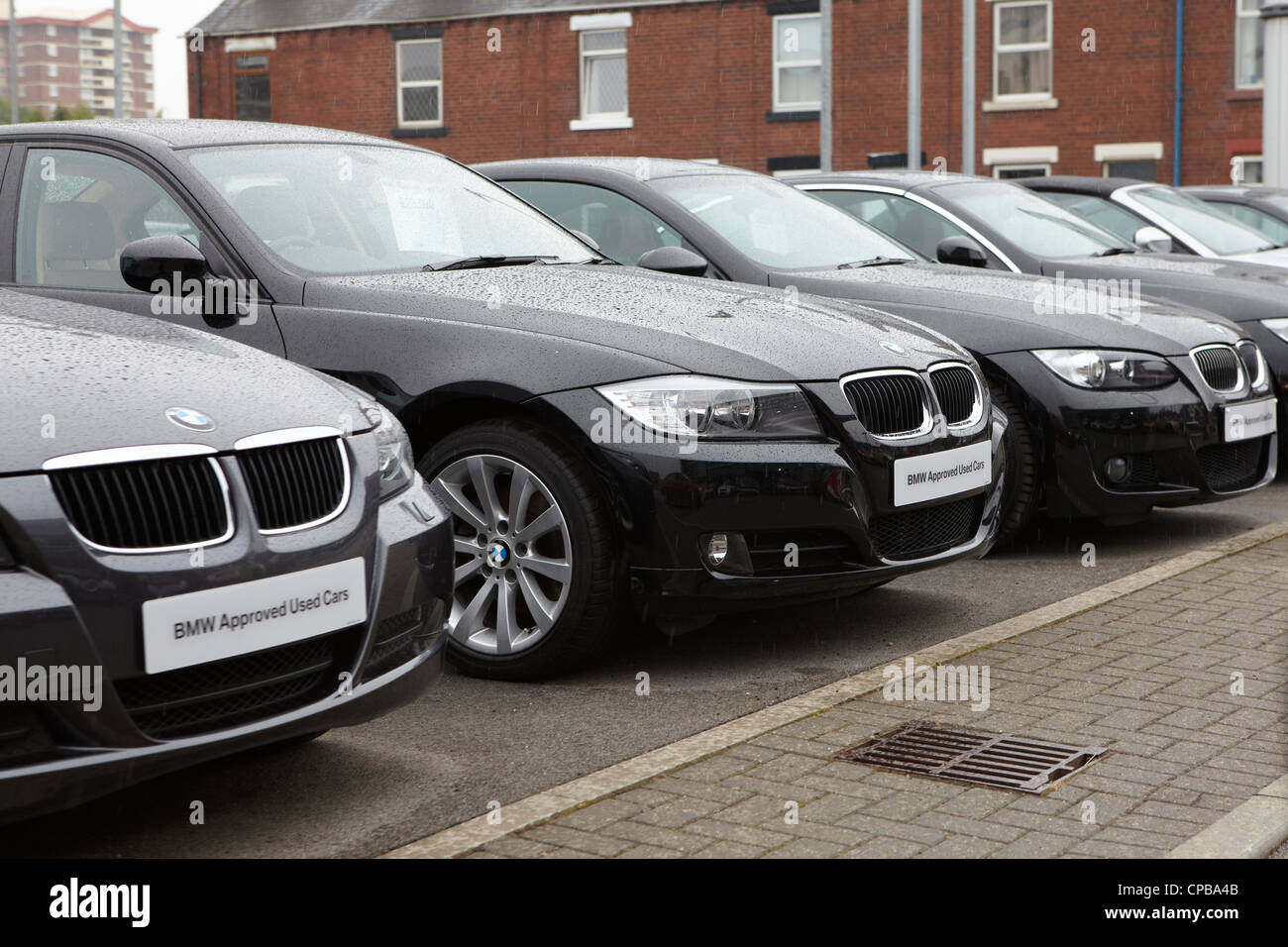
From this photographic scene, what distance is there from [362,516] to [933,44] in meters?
26.6

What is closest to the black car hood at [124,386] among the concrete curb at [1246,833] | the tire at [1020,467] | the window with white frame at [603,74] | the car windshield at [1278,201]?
the concrete curb at [1246,833]

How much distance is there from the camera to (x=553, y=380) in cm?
480

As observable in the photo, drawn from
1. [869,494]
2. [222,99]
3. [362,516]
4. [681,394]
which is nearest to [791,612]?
[869,494]

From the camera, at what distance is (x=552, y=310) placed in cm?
502

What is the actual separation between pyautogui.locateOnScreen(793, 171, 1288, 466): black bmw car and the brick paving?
11.7 feet

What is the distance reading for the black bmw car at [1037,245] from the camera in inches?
339

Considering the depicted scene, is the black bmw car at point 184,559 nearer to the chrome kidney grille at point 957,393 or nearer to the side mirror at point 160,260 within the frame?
the side mirror at point 160,260

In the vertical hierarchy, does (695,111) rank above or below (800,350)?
above

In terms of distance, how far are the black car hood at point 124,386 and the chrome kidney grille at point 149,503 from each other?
0.18 ft

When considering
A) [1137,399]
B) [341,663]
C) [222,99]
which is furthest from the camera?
[222,99]
